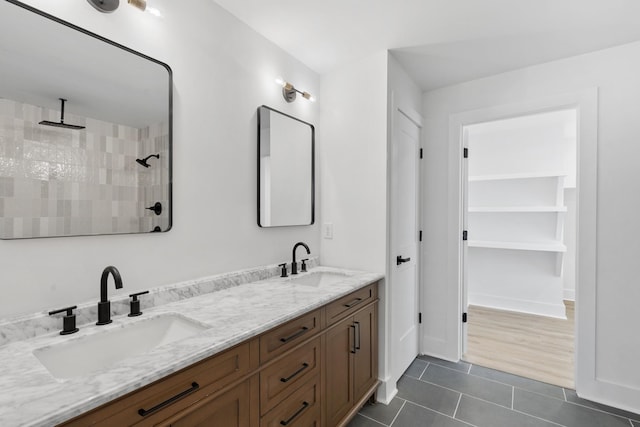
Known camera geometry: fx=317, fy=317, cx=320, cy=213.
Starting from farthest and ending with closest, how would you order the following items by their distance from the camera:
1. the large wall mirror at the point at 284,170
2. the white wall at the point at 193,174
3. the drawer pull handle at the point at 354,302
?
the large wall mirror at the point at 284,170, the drawer pull handle at the point at 354,302, the white wall at the point at 193,174

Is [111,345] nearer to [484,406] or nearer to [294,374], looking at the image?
[294,374]

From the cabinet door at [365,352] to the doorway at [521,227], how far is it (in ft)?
5.51

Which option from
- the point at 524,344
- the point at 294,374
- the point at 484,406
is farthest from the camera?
the point at 524,344

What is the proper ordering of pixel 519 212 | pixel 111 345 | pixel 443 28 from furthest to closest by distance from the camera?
pixel 519 212
pixel 443 28
pixel 111 345

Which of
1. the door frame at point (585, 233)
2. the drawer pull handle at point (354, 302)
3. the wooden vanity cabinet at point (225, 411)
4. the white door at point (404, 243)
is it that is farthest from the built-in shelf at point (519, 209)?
the wooden vanity cabinet at point (225, 411)

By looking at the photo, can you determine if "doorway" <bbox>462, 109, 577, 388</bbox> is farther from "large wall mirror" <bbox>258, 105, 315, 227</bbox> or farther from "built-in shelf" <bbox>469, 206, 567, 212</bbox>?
"large wall mirror" <bbox>258, 105, 315, 227</bbox>

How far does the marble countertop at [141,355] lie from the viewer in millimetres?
723

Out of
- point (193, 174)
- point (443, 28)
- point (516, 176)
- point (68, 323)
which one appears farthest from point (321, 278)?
point (516, 176)

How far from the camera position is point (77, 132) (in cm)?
124

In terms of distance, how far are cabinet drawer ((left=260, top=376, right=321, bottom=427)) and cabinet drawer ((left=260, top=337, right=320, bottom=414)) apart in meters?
0.03

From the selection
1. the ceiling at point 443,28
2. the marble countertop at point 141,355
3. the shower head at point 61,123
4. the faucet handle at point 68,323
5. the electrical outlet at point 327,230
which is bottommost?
the marble countertop at point 141,355

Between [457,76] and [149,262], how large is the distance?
2675mm

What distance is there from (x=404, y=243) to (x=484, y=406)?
1232mm

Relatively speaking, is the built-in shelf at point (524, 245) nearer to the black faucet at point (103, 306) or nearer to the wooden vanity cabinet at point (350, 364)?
the wooden vanity cabinet at point (350, 364)
